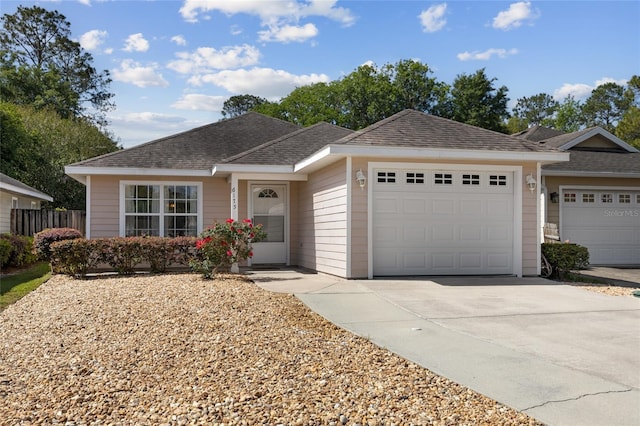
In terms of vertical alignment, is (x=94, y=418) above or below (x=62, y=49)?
below

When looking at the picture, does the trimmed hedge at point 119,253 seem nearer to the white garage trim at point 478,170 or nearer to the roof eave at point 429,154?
the roof eave at point 429,154

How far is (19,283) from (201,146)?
5.89m

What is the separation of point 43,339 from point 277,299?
3.15m

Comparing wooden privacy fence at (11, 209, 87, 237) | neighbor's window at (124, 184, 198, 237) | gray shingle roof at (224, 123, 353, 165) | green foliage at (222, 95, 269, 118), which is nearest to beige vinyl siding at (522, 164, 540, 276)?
gray shingle roof at (224, 123, 353, 165)

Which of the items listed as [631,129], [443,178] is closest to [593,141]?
[443,178]

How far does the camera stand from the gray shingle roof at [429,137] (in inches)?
408

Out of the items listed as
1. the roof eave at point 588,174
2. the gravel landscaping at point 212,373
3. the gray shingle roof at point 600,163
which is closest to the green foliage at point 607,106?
the gray shingle roof at point 600,163

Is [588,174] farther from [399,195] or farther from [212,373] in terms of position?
[212,373]

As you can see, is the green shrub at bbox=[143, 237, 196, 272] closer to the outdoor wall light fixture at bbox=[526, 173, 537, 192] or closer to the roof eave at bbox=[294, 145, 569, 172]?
the roof eave at bbox=[294, 145, 569, 172]

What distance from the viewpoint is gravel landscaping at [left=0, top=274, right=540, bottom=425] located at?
3.77 meters

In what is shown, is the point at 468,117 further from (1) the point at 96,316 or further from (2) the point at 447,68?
(1) the point at 96,316

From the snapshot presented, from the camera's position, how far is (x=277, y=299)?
7859 mm

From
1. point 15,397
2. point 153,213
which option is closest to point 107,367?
point 15,397

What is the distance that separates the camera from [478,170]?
11.1 m
